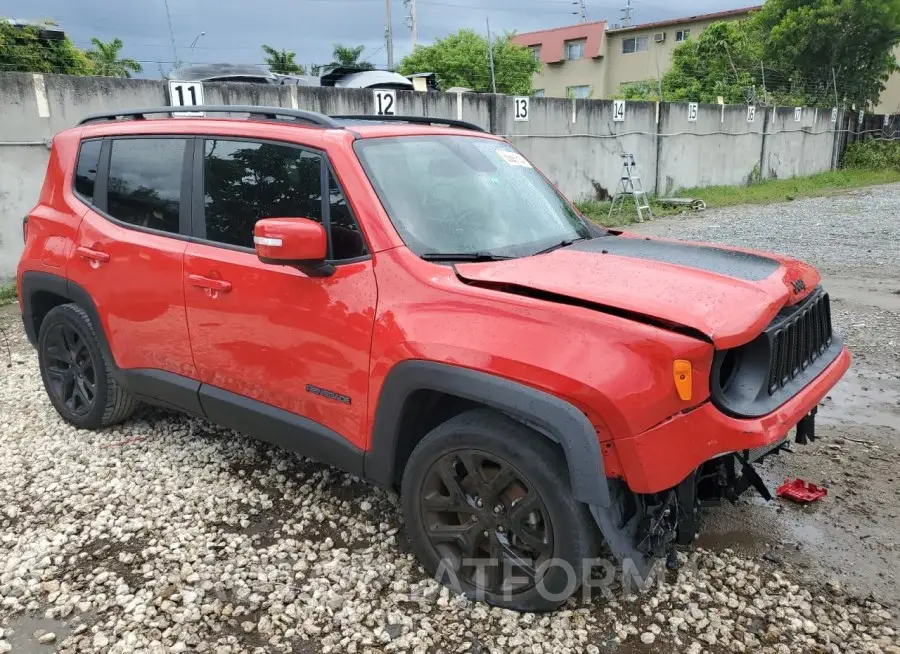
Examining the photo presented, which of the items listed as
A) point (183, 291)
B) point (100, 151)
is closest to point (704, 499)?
point (183, 291)

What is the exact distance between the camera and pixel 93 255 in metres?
3.91

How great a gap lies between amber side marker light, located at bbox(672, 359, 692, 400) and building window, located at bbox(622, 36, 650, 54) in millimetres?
50439

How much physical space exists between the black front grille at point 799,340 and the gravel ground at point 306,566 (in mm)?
854

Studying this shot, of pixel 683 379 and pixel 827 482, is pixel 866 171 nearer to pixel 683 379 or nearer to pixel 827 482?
pixel 827 482

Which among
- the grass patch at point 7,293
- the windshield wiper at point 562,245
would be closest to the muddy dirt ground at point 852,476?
the windshield wiper at point 562,245

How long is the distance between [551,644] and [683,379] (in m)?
1.10

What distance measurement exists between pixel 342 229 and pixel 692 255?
1550mm

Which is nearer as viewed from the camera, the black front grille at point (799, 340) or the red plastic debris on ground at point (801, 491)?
the black front grille at point (799, 340)

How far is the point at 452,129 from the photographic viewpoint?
3.76 metres

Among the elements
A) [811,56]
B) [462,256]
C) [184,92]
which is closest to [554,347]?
[462,256]

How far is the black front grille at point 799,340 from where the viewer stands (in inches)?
104

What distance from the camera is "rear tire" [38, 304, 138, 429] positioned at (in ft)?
13.7

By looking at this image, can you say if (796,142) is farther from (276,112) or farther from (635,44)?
(635,44)

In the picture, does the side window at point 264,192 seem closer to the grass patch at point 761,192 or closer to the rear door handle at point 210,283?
the rear door handle at point 210,283
